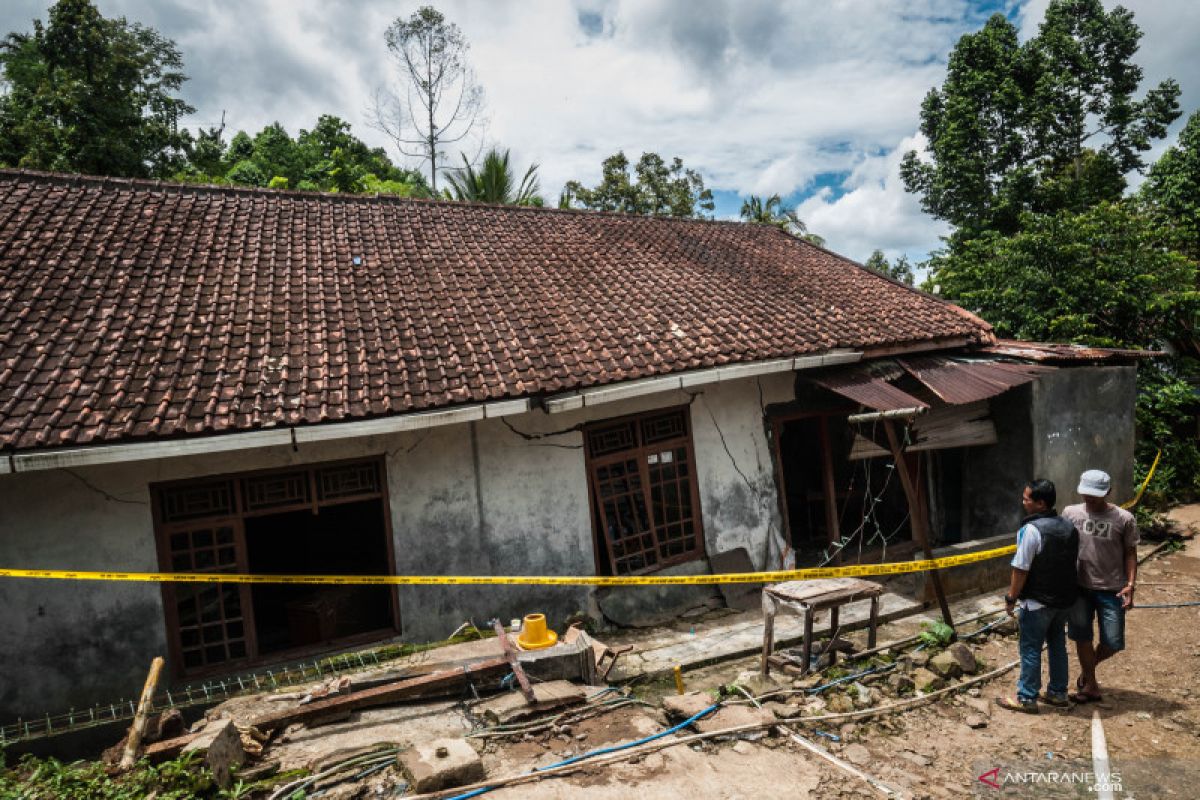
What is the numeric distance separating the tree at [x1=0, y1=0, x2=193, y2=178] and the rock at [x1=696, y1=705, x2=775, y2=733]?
63.7ft

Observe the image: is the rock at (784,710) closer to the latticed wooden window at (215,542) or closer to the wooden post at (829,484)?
the latticed wooden window at (215,542)

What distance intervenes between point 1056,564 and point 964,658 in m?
1.55

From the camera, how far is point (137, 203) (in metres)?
9.18

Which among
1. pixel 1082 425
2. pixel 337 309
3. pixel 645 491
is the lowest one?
pixel 645 491

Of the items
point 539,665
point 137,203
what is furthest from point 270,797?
point 137,203

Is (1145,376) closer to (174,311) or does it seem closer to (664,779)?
(664,779)

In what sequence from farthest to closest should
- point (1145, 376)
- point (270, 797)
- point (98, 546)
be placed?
point (1145, 376), point (98, 546), point (270, 797)

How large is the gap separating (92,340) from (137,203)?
3.50 metres

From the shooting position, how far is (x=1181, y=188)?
16625mm

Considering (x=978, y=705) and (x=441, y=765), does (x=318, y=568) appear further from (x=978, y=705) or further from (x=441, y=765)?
(x=978, y=705)

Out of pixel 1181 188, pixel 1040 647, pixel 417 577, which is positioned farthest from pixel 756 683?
pixel 1181 188

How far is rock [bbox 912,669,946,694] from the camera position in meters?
5.89

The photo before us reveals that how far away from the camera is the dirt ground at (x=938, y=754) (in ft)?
13.9

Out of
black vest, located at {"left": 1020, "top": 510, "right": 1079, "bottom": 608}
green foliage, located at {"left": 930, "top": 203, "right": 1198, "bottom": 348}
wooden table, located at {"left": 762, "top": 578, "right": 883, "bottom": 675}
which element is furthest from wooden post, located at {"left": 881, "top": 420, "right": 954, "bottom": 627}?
green foliage, located at {"left": 930, "top": 203, "right": 1198, "bottom": 348}
